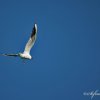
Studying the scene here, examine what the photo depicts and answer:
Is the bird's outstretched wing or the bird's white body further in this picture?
the bird's white body

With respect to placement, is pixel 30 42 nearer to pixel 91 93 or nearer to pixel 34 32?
pixel 34 32

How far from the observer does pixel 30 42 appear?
68.6ft

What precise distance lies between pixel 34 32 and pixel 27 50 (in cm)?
111

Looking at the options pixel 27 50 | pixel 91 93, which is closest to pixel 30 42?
pixel 27 50

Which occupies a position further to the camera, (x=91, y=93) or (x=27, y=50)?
(x=91, y=93)

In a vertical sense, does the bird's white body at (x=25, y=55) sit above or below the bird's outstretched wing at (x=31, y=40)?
below

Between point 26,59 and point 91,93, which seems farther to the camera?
point 91,93

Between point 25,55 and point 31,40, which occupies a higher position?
point 31,40

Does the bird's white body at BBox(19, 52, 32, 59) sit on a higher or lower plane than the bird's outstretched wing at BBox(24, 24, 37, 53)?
lower

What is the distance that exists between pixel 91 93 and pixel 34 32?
6414mm

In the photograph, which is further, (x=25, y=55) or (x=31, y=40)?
(x=25, y=55)

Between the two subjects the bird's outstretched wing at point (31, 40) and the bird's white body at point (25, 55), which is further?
the bird's white body at point (25, 55)

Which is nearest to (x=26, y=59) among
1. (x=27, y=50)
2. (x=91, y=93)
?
(x=27, y=50)

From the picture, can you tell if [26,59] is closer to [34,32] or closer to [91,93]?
[34,32]
